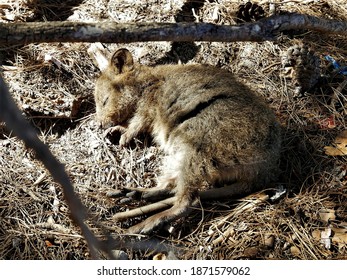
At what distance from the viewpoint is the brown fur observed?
3.83 meters

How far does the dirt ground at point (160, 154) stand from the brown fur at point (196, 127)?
134mm

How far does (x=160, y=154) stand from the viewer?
441cm

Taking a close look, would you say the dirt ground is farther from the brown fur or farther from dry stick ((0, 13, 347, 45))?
dry stick ((0, 13, 347, 45))

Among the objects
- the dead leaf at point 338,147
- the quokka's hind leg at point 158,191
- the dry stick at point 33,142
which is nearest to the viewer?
the dry stick at point 33,142

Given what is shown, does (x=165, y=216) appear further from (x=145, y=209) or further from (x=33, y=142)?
(x=33, y=142)

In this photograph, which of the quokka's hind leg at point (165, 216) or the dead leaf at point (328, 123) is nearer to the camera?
the quokka's hind leg at point (165, 216)

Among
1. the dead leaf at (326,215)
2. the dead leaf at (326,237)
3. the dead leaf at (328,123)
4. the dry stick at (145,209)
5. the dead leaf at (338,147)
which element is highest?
the dead leaf at (328,123)

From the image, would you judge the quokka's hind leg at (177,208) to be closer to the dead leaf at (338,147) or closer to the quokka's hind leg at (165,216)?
the quokka's hind leg at (165,216)

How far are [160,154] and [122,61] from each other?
109 centimetres

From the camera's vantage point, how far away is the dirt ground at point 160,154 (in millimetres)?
3566

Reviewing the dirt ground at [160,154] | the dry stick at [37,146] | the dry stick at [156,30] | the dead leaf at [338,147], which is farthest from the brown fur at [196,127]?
the dry stick at [37,146]

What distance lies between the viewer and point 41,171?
13.5 ft

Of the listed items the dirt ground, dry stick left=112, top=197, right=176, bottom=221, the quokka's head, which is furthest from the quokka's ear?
dry stick left=112, top=197, right=176, bottom=221

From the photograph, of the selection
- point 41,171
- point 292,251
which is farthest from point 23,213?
point 292,251
